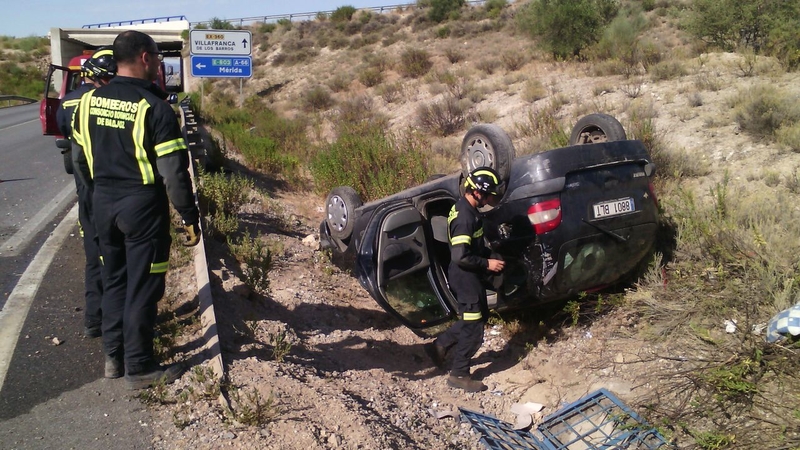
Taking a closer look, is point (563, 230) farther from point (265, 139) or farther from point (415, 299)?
point (265, 139)

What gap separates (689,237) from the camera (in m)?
5.83

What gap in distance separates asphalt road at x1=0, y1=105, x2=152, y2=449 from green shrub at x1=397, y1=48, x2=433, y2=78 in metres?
18.0

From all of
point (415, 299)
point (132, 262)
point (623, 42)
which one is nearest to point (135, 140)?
point (132, 262)

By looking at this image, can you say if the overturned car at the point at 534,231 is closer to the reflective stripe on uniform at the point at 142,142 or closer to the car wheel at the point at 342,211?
the car wheel at the point at 342,211

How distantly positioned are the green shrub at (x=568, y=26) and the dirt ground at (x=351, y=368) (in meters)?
11.3

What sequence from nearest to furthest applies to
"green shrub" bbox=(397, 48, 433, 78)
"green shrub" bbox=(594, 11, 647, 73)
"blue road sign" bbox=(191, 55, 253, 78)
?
1. "green shrub" bbox=(594, 11, 647, 73)
2. "blue road sign" bbox=(191, 55, 253, 78)
3. "green shrub" bbox=(397, 48, 433, 78)

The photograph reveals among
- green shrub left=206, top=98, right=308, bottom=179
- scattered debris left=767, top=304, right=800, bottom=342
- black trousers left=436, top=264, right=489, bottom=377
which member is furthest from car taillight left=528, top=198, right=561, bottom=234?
green shrub left=206, top=98, right=308, bottom=179

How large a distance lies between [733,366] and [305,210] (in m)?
7.53

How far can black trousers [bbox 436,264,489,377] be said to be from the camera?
16.5ft

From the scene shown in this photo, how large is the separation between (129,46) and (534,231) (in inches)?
115

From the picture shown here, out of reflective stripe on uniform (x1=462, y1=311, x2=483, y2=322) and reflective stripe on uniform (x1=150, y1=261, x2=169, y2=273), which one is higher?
reflective stripe on uniform (x1=150, y1=261, x2=169, y2=273)

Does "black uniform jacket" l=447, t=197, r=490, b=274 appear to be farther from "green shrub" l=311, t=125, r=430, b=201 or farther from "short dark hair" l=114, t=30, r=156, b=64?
"green shrub" l=311, t=125, r=430, b=201

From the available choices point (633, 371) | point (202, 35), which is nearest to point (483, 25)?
point (202, 35)

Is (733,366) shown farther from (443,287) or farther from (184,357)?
(184,357)
